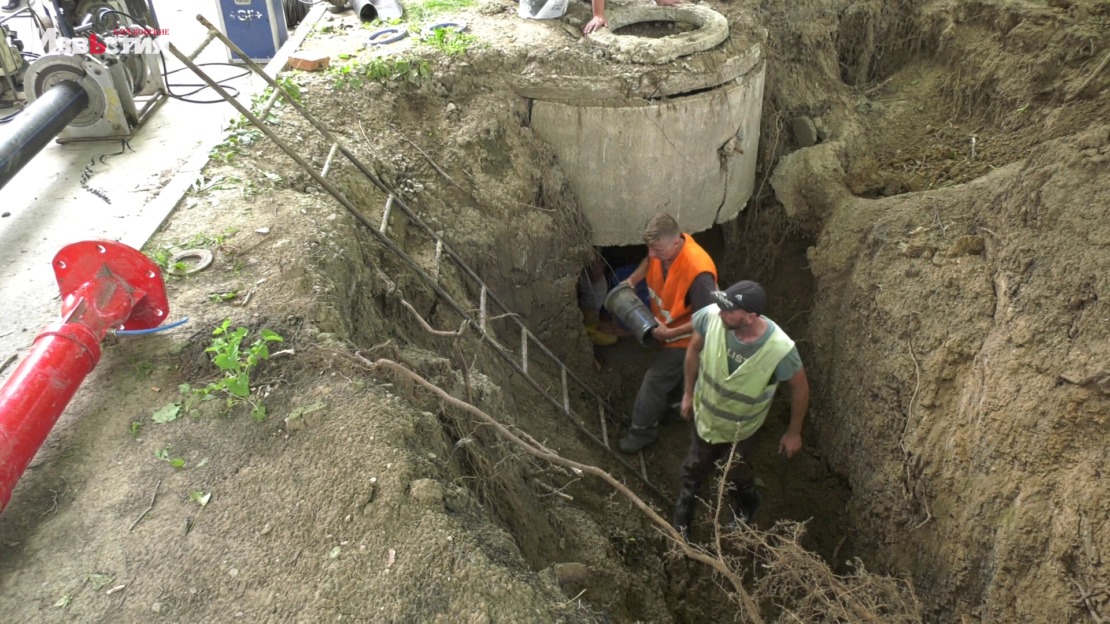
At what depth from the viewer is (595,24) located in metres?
5.40

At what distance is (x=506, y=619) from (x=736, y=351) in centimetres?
193

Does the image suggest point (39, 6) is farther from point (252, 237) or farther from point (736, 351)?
point (736, 351)

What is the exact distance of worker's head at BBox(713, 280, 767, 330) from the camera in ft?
10.9

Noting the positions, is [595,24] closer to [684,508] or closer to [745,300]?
[745,300]

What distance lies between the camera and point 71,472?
2682mm

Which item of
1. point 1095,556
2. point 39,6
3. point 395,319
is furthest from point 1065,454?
point 39,6

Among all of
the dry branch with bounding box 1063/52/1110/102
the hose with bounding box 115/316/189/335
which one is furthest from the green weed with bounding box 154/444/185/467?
the dry branch with bounding box 1063/52/1110/102

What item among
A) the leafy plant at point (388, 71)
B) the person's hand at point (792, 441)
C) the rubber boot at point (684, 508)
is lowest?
the rubber boot at point (684, 508)

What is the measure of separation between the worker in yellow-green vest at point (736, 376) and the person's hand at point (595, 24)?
277 cm

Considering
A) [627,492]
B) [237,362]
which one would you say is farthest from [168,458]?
[627,492]

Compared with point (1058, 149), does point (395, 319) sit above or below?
below

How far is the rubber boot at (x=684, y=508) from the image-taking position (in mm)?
4383

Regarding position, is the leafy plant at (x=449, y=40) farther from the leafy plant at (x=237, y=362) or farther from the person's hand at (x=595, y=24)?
the leafy plant at (x=237, y=362)
